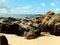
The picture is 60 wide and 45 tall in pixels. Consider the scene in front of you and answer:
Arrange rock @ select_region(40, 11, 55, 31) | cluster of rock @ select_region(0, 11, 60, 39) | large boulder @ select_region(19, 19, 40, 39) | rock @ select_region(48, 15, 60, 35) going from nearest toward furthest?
large boulder @ select_region(19, 19, 40, 39) → cluster of rock @ select_region(0, 11, 60, 39) → rock @ select_region(48, 15, 60, 35) → rock @ select_region(40, 11, 55, 31)

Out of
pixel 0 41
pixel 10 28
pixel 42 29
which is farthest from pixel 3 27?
pixel 0 41

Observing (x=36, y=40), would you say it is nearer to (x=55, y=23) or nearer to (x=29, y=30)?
(x=29, y=30)

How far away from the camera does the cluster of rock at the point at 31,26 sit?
551 inches

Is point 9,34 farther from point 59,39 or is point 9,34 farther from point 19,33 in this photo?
point 59,39

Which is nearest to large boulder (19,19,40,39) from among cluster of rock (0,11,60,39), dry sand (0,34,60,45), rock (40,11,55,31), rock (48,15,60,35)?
cluster of rock (0,11,60,39)

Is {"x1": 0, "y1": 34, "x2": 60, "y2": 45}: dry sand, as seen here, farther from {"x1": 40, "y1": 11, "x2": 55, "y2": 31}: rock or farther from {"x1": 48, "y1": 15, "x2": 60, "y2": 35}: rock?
{"x1": 40, "y1": 11, "x2": 55, "y2": 31}: rock

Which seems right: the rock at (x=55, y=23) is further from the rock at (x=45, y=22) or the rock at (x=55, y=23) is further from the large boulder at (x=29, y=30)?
the large boulder at (x=29, y=30)

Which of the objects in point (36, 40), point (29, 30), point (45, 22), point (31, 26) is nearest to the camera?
point (36, 40)

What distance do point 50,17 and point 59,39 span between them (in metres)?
3.11

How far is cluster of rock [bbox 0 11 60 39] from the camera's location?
45.9 feet

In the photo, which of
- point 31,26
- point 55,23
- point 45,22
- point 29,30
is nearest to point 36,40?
point 29,30

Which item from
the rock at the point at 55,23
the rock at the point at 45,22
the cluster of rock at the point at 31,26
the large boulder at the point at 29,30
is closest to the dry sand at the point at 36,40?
the large boulder at the point at 29,30

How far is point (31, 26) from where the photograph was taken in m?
14.3

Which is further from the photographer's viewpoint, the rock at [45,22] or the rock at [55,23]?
the rock at [45,22]
